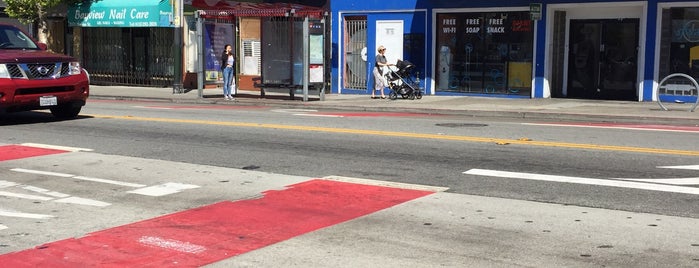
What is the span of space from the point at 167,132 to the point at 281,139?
2385 mm

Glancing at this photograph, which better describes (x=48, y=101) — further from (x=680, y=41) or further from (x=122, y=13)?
(x=122, y=13)

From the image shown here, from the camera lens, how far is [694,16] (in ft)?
63.4

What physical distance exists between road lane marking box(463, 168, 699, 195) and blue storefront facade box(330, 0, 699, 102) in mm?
12530

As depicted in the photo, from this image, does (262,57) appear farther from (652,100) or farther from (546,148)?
(546,148)

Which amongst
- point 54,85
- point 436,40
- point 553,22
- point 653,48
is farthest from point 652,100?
point 54,85

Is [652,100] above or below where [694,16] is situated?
below

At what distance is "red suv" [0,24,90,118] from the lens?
43.9ft

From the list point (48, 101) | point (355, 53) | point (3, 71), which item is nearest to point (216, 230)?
point (3, 71)

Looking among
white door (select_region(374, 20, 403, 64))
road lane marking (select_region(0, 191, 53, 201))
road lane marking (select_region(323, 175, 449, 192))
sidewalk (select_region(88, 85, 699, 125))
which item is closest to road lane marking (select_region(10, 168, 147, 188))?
road lane marking (select_region(0, 191, 53, 201))

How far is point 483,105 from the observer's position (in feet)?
65.3

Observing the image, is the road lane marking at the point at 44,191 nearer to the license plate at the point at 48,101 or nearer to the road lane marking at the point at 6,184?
the road lane marking at the point at 6,184

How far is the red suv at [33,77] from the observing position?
43.9ft

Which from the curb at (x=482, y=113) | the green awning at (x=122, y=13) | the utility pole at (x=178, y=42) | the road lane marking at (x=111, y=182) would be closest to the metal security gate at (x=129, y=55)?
the green awning at (x=122, y=13)

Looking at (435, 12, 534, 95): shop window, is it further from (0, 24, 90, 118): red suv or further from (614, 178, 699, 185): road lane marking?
(614, 178, 699, 185): road lane marking
